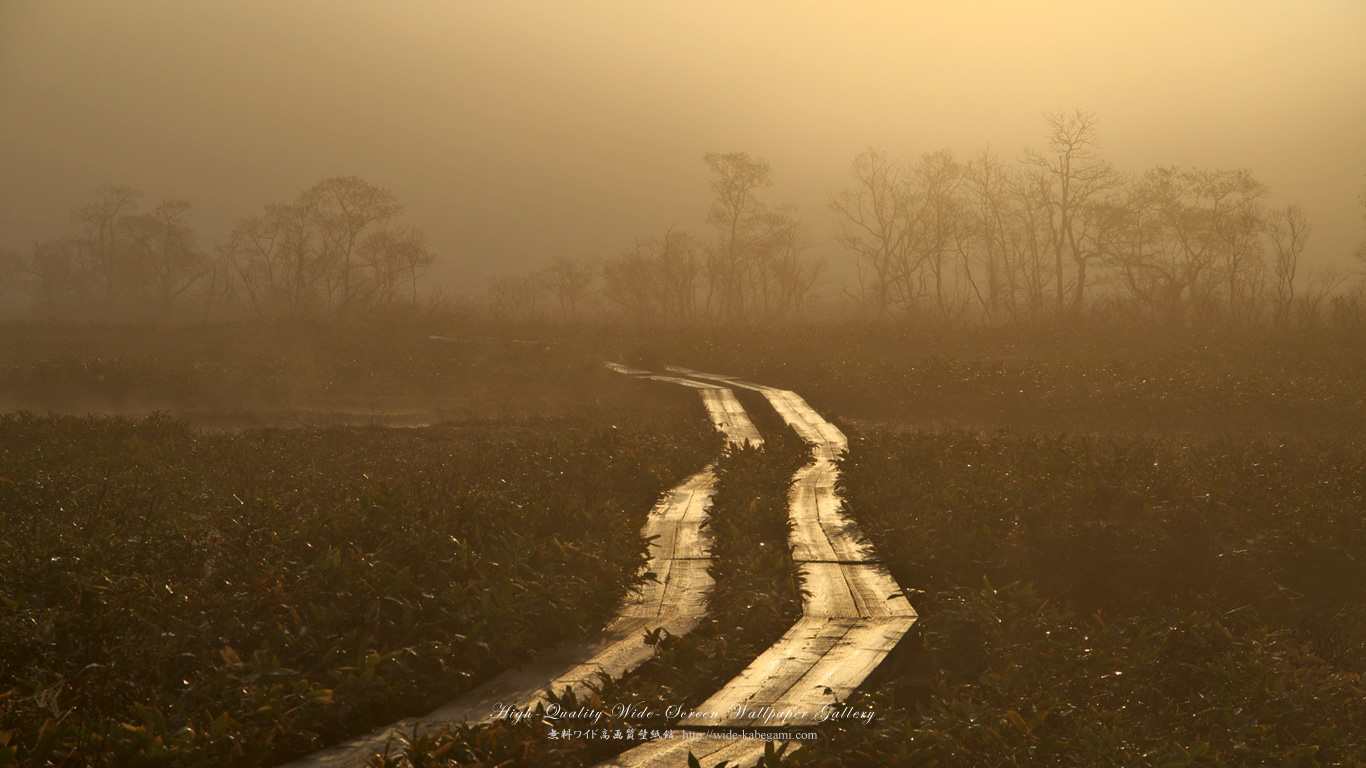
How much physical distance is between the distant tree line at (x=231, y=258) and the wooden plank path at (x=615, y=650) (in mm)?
47955

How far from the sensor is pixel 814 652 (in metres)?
5.27

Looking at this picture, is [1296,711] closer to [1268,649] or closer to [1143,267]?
[1268,649]

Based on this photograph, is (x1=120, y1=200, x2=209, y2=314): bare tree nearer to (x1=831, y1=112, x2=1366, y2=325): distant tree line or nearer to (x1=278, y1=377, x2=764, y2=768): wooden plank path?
(x1=831, y1=112, x2=1366, y2=325): distant tree line

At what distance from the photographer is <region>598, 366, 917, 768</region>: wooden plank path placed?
4.12 meters

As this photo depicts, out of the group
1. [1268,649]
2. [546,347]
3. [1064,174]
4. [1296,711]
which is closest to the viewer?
[1296,711]

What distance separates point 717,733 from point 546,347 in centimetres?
2804

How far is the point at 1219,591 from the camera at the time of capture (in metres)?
7.11

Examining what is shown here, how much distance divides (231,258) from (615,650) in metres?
88.6

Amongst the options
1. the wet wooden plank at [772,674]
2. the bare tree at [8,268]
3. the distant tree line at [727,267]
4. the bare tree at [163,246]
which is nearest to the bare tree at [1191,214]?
the distant tree line at [727,267]

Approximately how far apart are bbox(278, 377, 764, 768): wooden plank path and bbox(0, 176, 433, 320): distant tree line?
48.0m

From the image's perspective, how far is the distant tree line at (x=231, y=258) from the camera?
6081cm

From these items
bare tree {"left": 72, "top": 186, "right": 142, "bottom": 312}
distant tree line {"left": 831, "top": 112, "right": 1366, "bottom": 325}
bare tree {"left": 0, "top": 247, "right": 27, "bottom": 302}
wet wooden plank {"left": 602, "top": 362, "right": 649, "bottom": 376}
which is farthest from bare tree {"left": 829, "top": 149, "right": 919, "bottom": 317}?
bare tree {"left": 0, "top": 247, "right": 27, "bottom": 302}

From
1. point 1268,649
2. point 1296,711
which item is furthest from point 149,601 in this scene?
point 1268,649

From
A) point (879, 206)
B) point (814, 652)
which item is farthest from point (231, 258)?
point (814, 652)
